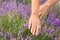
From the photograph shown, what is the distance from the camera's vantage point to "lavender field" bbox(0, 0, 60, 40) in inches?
80.9

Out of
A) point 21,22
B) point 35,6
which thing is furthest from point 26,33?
point 35,6

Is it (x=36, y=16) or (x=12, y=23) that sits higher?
(x=36, y=16)

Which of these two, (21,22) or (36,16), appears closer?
(36,16)

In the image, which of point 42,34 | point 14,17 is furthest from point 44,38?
point 14,17

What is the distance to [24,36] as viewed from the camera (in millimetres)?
2053

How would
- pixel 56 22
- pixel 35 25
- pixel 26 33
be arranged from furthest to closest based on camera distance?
pixel 56 22 < pixel 26 33 < pixel 35 25

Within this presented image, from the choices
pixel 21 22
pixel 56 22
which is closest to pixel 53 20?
pixel 56 22

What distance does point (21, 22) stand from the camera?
85.8 inches

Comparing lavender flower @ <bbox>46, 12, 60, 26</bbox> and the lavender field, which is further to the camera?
lavender flower @ <bbox>46, 12, 60, 26</bbox>

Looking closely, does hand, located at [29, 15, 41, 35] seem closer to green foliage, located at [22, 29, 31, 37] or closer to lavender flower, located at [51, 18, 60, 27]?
green foliage, located at [22, 29, 31, 37]

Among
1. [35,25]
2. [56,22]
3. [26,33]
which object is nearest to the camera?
[35,25]

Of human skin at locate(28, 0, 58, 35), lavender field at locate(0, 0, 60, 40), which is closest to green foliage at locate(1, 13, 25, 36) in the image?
lavender field at locate(0, 0, 60, 40)

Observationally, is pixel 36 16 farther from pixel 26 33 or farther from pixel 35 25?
pixel 26 33

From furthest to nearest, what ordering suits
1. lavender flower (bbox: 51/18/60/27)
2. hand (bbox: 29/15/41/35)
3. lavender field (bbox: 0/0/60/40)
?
lavender flower (bbox: 51/18/60/27) → lavender field (bbox: 0/0/60/40) → hand (bbox: 29/15/41/35)
